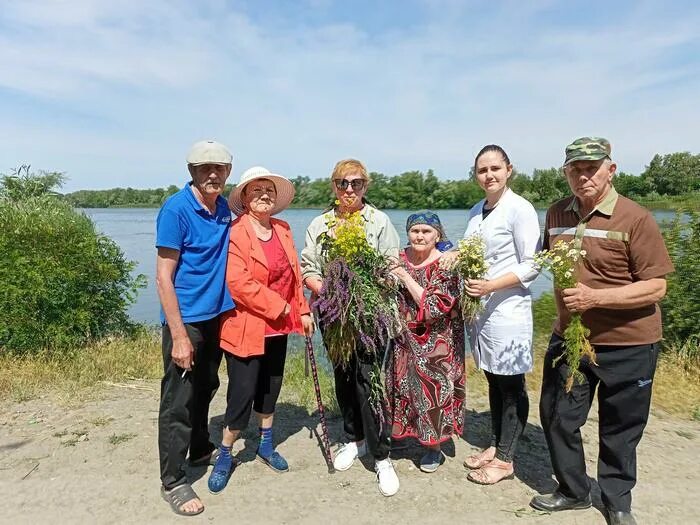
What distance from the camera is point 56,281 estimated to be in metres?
6.81

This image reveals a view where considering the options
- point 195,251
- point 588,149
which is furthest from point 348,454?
point 588,149

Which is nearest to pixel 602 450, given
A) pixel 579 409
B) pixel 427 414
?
pixel 579 409

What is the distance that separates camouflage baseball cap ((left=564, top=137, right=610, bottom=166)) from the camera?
2.90 meters

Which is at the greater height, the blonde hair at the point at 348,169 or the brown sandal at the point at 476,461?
the blonde hair at the point at 348,169

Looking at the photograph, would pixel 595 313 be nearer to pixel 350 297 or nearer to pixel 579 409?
pixel 579 409

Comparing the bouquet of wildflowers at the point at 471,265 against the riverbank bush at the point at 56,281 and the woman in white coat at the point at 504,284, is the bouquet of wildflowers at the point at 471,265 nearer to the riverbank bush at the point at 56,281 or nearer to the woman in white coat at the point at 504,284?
the woman in white coat at the point at 504,284

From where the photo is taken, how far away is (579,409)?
326 centimetres

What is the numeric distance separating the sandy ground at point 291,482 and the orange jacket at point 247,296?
107 centimetres

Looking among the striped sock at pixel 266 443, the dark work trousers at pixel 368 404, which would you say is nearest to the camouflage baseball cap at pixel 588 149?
the dark work trousers at pixel 368 404

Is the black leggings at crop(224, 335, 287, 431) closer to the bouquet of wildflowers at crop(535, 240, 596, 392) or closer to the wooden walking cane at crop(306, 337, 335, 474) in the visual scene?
the wooden walking cane at crop(306, 337, 335, 474)

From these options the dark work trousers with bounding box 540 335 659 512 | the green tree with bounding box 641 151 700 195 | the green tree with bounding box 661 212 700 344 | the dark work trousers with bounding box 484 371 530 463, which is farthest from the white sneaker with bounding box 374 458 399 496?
the green tree with bounding box 641 151 700 195

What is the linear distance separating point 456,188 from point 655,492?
36170 mm

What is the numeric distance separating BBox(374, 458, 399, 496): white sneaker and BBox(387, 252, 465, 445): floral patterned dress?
0.22m

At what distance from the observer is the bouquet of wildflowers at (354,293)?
11.3 ft
